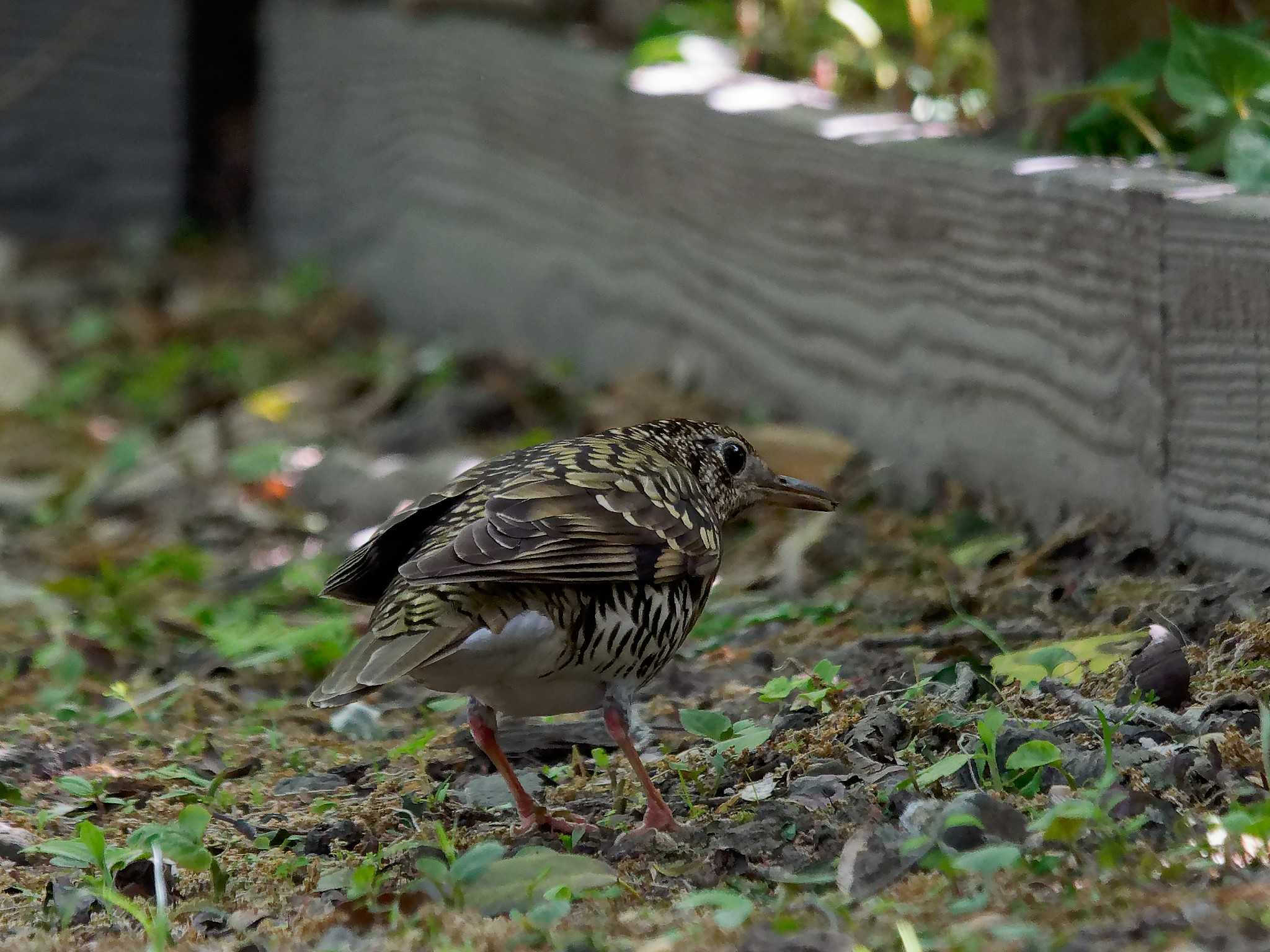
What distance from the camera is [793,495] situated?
5.28 meters

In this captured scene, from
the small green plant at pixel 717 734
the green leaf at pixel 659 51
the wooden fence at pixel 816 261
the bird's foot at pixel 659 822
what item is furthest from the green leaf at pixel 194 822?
the green leaf at pixel 659 51

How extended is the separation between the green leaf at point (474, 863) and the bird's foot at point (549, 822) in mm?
544

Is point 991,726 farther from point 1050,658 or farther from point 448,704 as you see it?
point 448,704

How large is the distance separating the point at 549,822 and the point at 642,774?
0.24 m

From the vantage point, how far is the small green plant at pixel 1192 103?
5.03 meters

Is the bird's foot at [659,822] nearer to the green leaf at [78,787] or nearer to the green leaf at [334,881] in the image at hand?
the green leaf at [334,881]

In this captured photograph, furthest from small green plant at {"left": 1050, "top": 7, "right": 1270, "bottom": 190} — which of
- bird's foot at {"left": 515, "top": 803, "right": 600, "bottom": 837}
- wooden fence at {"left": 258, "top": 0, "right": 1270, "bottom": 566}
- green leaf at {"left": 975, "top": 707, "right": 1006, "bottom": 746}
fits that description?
bird's foot at {"left": 515, "top": 803, "right": 600, "bottom": 837}

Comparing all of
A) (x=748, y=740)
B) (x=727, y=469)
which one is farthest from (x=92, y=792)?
(x=727, y=469)

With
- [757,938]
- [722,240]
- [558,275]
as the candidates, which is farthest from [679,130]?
[757,938]

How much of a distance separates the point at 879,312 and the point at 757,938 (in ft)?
13.1

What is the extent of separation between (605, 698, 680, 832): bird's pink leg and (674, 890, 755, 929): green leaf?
50cm

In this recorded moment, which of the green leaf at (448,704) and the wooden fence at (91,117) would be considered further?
the wooden fence at (91,117)

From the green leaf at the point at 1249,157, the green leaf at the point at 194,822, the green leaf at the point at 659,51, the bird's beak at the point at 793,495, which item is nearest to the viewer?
the green leaf at the point at 194,822

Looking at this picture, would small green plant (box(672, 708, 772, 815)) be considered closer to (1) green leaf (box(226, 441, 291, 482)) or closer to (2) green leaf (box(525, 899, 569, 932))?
(2) green leaf (box(525, 899, 569, 932))
